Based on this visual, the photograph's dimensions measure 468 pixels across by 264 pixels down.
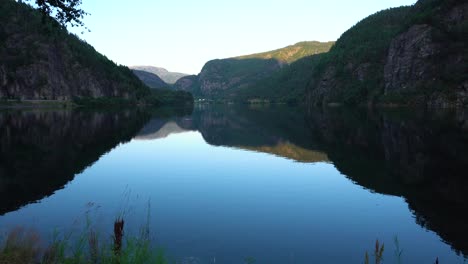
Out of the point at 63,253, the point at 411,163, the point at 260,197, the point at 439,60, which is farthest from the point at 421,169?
the point at 439,60

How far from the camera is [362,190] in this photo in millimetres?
A: 30422

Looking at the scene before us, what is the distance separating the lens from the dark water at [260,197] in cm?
1859

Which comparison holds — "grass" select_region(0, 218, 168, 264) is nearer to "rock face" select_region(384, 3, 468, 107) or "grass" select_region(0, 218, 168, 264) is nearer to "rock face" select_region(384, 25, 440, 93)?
"rock face" select_region(384, 3, 468, 107)

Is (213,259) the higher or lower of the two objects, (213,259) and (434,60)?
the lower

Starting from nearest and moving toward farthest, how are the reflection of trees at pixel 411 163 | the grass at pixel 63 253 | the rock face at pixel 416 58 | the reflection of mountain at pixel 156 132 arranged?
the grass at pixel 63 253
the reflection of trees at pixel 411 163
the reflection of mountain at pixel 156 132
the rock face at pixel 416 58

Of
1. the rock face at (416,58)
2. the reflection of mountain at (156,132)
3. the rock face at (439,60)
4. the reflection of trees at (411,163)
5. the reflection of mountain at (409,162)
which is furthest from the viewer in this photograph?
the rock face at (416,58)

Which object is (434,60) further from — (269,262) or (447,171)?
(269,262)

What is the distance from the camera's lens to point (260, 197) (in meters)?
28.4

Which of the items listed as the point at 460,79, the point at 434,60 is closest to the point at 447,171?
the point at 460,79

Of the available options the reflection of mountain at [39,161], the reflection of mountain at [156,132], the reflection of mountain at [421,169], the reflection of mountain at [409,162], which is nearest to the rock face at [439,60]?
the reflection of mountain at [409,162]

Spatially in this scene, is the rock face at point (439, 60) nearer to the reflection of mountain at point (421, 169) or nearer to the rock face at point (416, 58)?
the rock face at point (416, 58)

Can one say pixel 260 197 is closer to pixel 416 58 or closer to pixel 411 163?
pixel 411 163

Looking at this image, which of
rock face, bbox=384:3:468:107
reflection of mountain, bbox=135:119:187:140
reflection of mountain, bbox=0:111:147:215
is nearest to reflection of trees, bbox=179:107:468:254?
reflection of mountain, bbox=135:119:187:140

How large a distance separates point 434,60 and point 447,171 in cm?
15965
